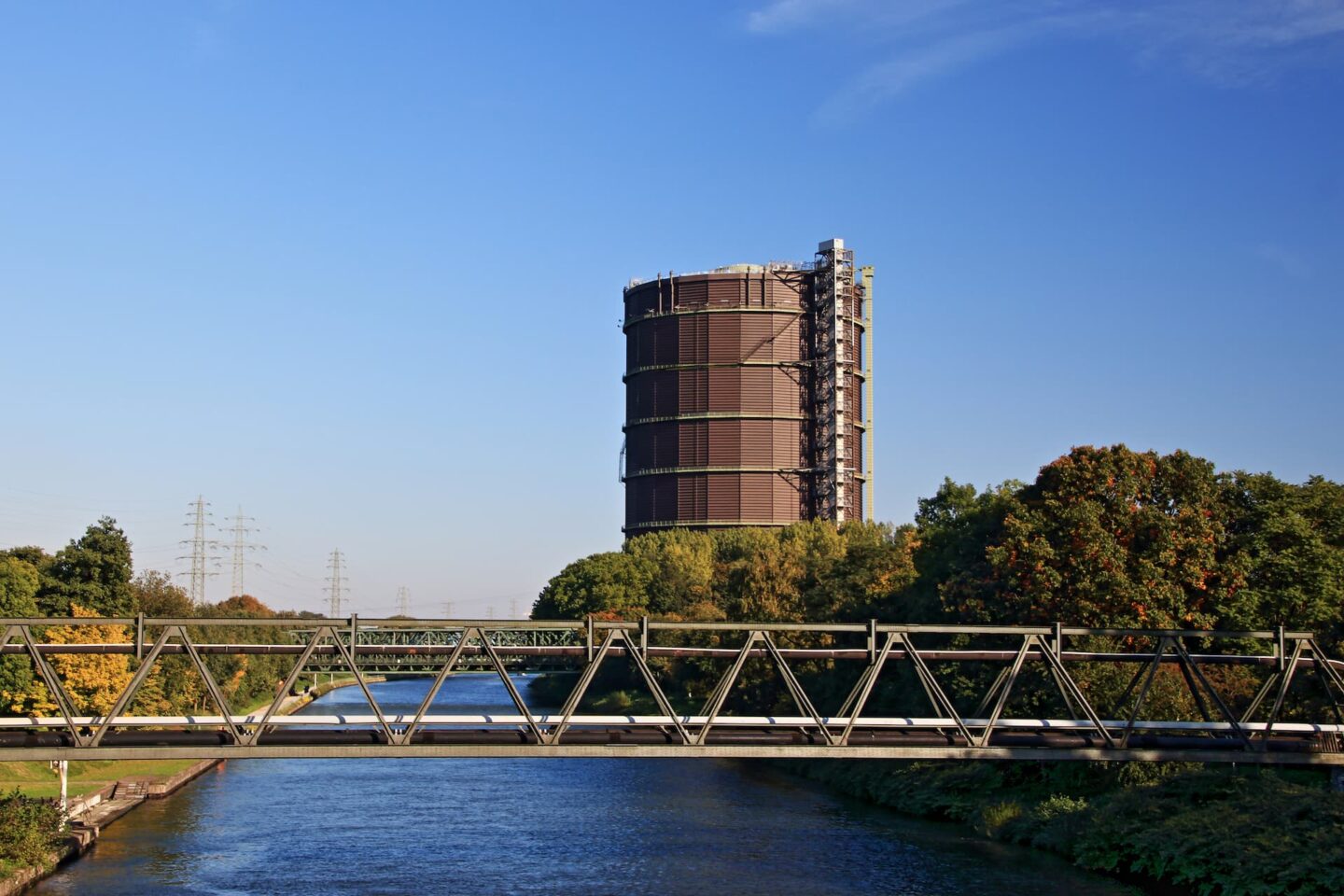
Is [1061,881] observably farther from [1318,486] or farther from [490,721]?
[1318,486]

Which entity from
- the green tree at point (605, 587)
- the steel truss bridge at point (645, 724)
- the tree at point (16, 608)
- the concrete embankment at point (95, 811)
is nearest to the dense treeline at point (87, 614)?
the tree at point (16, 608)

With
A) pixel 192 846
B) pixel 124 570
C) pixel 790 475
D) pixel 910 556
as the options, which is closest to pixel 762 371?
pixel 790 475

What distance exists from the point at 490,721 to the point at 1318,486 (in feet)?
122

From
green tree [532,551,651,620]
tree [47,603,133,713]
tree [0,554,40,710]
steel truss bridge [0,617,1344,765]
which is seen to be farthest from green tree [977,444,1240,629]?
green tree [532,551,651,620]

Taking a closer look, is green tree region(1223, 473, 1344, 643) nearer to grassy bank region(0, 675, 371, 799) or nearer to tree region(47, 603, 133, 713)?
grassy bank region(0, 675, 371, 799)

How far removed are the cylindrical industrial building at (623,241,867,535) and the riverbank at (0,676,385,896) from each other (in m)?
67.4

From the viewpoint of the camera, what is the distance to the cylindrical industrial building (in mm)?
141750

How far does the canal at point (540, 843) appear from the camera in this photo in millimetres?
44094

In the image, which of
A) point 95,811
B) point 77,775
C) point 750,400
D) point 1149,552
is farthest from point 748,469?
point 95,811

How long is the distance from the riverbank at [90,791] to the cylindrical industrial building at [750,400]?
221 ft

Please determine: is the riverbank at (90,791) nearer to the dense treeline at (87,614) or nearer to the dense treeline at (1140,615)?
the dense treeline at (87,614)

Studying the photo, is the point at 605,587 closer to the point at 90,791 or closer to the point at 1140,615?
the point at 90,791

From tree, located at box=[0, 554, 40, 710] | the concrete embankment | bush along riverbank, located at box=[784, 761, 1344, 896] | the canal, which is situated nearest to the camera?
bush along riverbank, located at box=[784, 761, 1344, 896]

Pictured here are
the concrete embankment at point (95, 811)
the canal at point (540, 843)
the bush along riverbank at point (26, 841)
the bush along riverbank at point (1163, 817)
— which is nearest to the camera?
the bush along riverbank at point (1163, 817)
